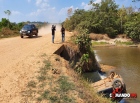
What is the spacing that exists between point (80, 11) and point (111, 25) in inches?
386

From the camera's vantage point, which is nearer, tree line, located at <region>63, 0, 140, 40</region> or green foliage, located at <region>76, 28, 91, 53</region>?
green foliage, located at <region>76, 28, 91, 53</region>

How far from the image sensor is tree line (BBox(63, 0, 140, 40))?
2254 inches

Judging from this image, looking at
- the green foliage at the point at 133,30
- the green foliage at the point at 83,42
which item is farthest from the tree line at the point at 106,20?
the green foliage at the point at 83,42

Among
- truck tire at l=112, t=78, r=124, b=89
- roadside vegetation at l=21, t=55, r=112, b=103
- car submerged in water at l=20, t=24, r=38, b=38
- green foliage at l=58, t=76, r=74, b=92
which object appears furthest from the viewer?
car submerged in water at l=20, t=24, r=38, b=38

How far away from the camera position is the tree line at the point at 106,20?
188 feet

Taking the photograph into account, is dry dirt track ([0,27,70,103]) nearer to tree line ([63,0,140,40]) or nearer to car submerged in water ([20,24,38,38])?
car submerged in water ([20,24,38,38])

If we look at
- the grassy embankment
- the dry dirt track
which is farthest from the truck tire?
the dry dirt track

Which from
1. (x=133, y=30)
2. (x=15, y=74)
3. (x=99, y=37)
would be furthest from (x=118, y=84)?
(x=99, y=37)

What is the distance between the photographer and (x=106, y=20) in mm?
61156

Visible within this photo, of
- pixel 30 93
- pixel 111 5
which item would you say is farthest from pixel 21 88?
pixel 111 5

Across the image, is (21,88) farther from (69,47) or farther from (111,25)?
(111,25)

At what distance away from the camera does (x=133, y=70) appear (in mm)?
27438

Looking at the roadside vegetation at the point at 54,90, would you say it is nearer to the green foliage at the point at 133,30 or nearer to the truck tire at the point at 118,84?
the truck tire at the point at 118,84

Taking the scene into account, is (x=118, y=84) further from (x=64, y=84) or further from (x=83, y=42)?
(x=83, y=42)
